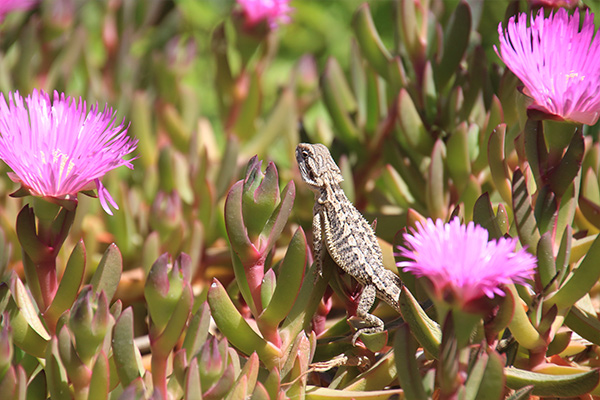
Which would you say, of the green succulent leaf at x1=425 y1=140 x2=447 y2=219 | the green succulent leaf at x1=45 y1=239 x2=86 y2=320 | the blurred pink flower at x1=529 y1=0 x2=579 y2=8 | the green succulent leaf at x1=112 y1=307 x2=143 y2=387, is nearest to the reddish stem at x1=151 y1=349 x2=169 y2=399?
the green succulent leaf at x1=112 y1=307 x2=143 y2=387

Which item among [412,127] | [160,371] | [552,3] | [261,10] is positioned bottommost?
[160,371]

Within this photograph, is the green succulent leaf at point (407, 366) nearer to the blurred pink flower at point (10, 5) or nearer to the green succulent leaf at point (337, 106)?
the green succulent leaf at point (337, 106)

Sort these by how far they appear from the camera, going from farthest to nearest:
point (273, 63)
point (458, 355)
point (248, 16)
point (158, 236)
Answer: point (273, 63) → point (248, 16) → point (158, 236) → point (458, 355)

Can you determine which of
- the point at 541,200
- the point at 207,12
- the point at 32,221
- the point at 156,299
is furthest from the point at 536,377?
the point at 207,12

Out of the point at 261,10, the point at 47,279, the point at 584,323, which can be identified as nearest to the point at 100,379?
the point at 47,279

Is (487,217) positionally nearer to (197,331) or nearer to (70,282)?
(197,331)

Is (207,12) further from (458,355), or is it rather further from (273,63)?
(458,355)
